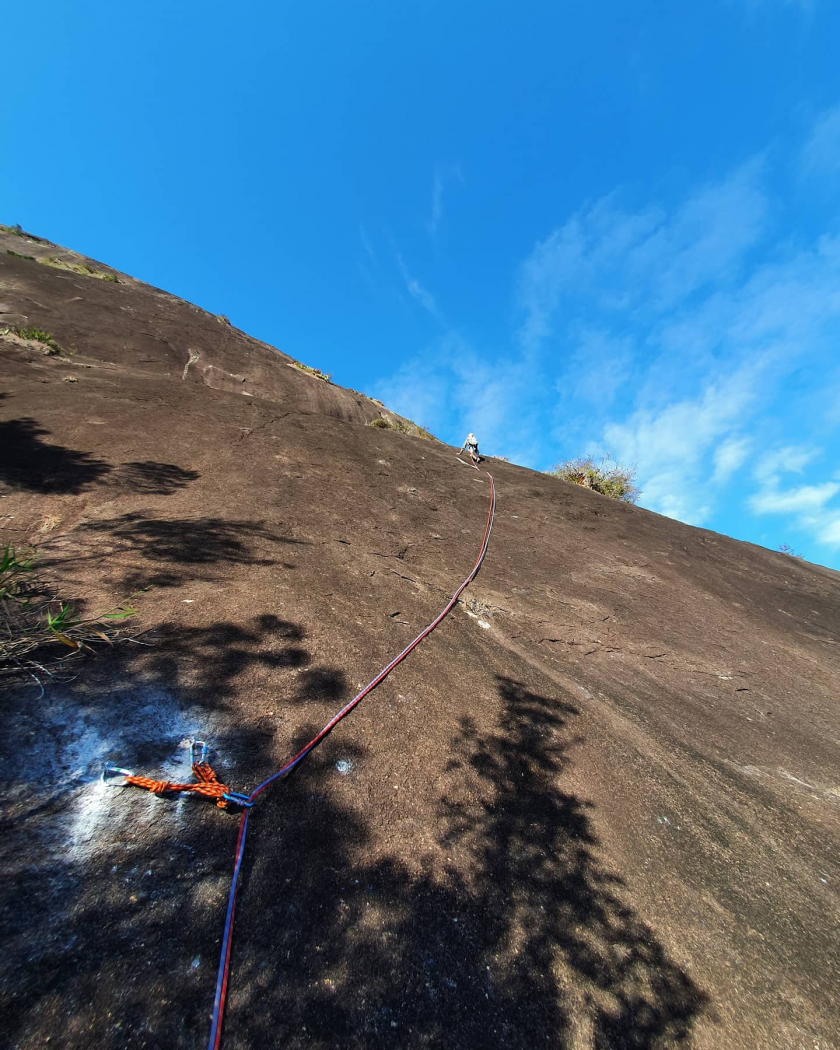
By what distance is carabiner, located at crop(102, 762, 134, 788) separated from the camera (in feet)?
8.04

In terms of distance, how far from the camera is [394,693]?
3816 millimetres

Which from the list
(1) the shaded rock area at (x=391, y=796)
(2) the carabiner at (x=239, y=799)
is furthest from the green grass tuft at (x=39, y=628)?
(2) the carabiner at (x=239, y=799)

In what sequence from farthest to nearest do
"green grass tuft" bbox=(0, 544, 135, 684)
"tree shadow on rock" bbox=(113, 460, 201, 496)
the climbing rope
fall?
"tree shadow on rock" bbox=(113, 460, 201, 496), "green grass tuft" bbox=(0, 544, 135, 684), the climbing rope

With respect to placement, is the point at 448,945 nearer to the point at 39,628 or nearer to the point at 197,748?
the point at 197,748

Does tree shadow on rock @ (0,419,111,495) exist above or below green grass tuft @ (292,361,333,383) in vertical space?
below

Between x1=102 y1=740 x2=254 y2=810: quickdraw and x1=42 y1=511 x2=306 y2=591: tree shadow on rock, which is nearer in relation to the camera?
x1=102 y1=740 x2=254 y2=810: quickdraw

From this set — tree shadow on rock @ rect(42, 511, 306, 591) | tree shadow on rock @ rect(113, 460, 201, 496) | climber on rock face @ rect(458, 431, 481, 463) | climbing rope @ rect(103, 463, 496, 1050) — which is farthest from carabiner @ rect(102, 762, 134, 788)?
climber on rock face @ rect(458, 431, 481, 463)

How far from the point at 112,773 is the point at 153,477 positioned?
16.4 ft

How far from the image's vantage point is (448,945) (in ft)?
7.30

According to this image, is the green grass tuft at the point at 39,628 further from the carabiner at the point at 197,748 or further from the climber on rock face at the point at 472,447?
the climber on rock face at the point at 472,447

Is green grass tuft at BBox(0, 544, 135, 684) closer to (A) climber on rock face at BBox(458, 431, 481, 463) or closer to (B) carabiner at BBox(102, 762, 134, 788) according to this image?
(B) carabiner at BBox(102, 762, 134, 788)

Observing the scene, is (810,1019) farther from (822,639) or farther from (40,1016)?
(822,639)

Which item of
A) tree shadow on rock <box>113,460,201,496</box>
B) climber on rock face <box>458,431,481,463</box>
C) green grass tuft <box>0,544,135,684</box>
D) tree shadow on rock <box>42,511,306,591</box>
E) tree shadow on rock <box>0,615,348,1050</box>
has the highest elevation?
climber on rock face <box>458,431,481,463</box>

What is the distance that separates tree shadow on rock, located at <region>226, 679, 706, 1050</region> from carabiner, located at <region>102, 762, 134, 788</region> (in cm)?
79
